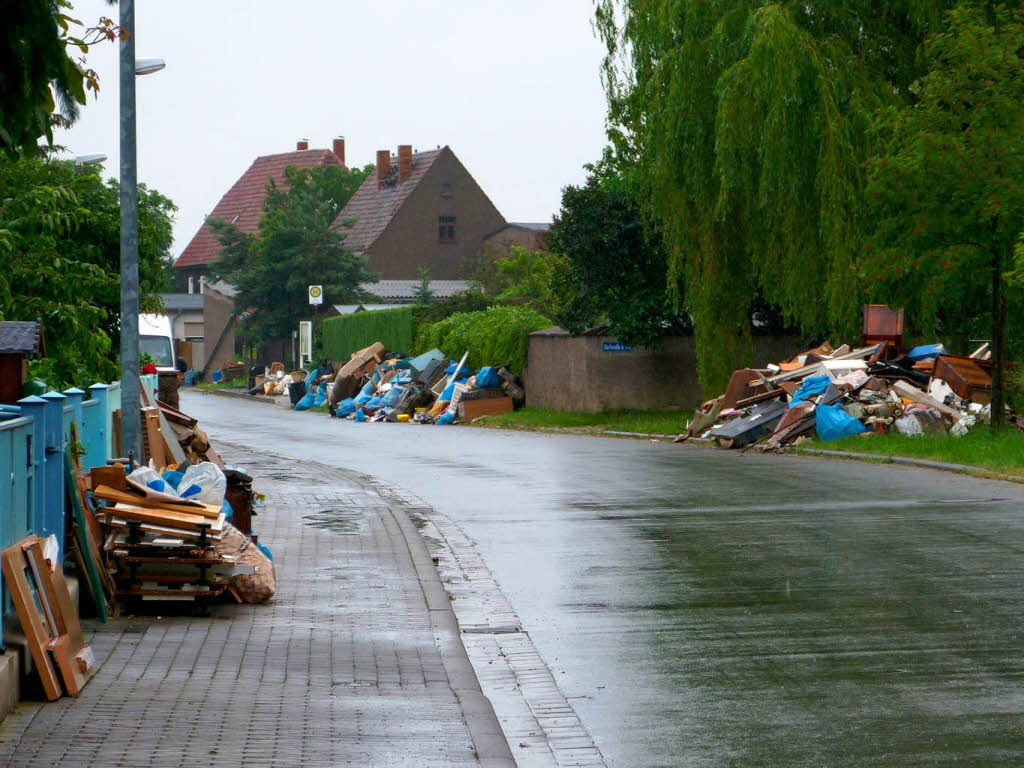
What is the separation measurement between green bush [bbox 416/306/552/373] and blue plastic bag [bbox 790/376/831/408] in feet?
53.1

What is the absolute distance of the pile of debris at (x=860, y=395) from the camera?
26859 mm

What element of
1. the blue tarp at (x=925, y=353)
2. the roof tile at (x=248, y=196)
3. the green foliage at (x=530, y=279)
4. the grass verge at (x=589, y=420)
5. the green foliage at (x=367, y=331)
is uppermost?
the roof tile at (x=248, y=196)

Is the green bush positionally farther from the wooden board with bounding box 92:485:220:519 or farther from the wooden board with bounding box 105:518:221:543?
the wooden board with bounding box 105:518:221:543

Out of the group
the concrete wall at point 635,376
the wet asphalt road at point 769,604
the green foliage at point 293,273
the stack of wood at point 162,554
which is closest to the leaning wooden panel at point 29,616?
the stack of wood at point 162,554

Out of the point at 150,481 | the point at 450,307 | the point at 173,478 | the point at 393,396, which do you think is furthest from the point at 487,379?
the point at 150,481

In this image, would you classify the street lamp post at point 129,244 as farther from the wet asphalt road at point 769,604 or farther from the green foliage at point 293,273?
the green foliage at point 293,273

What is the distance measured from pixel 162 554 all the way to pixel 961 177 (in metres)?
17.2

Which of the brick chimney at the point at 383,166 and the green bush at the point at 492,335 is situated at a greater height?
the brick chimney at the point at 383,166

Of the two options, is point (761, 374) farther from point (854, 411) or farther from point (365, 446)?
point (365, 446)

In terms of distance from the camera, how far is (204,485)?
11.5 metres

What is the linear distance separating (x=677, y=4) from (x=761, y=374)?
7.37 m

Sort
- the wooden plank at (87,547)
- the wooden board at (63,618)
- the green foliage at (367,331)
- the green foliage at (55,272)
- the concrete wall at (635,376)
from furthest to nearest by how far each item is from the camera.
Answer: the green foliage at (367,331), the concrete wall at (635,376), the green foliage at (55,272), the wooden plank at (87,547), the wooden board at (63,618)

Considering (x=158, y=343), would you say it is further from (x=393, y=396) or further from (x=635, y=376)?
(x=635, y=376)

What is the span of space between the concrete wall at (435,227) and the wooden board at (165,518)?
71.2 metres
